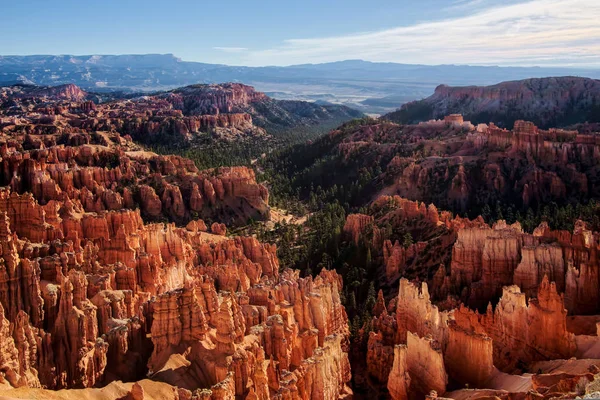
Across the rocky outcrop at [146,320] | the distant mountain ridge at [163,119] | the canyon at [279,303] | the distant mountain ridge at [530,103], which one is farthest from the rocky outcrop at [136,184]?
the distant mountain ridge at [530,103]

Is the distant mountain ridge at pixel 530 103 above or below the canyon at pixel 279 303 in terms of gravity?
above

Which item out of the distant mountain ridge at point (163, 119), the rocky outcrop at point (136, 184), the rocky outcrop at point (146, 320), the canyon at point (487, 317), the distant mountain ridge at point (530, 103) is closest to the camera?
the rocky outcrop at point (146, 320)

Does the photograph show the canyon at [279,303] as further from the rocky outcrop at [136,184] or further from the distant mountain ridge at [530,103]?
the distant mountain ridge at [530,103]

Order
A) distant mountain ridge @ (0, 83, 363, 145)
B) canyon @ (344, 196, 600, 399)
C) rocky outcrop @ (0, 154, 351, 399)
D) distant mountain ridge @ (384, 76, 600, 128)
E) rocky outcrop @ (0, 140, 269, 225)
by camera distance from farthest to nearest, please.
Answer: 1. distant mountain ridge @ (0, 83, 363, 145)
2. distant mountain ridge @ (384, 76, 600, 128)
3. rocky outcrop @ (0, 140, 269, 225)
4. canyon @ (344, 196, 600, 399)
5. rocky outcrop @ (0, 154, 351, 399)

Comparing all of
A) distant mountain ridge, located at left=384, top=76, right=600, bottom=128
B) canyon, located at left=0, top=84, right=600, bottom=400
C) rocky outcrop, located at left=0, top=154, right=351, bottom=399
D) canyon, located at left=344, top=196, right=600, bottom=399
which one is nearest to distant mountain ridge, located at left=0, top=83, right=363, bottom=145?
distant mountain ridge, located at left=384, top=76, right=600, bottom=128

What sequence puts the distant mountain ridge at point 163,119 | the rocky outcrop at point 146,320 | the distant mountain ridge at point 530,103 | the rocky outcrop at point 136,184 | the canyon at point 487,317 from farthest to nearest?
1. the distant mountain ridge at point 163,119
2. the distant mountain ridge at point 530,103
3. the rocky outcrop at point 136,184
4. the canyon at point 487,317
5. the rocky outcrop at point 146,320

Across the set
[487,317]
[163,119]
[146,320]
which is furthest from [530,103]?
[146,320]

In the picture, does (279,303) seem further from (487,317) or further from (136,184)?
(136,184)

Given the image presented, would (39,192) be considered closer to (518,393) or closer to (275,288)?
(275,288)

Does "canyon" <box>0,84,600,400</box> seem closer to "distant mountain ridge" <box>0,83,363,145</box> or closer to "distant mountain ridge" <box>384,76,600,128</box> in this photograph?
"distant mountain ridge" <box>0,83,363,145</box>
